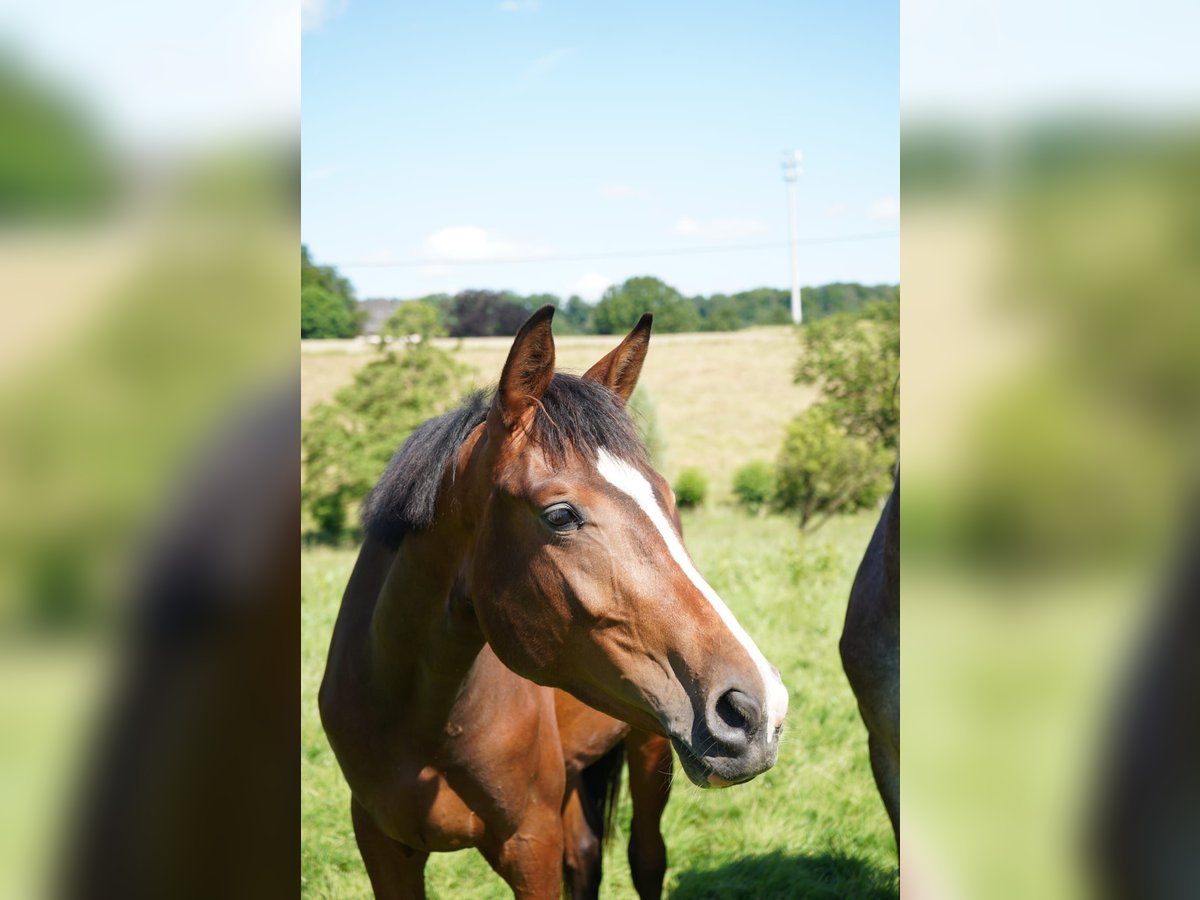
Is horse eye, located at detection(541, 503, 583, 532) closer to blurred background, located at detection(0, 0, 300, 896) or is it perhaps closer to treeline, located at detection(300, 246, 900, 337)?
blurred background, located at detection(0, 0, 300, 896)

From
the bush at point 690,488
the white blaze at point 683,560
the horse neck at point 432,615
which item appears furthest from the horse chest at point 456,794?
the bush at point 690,488

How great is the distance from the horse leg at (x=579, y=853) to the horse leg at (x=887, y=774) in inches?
44.4

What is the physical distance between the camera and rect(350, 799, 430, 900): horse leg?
2781 millimetres

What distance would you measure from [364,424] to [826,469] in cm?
731

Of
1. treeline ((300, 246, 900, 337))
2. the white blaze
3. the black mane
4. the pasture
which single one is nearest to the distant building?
treeline ((300, 246, 900, 337))

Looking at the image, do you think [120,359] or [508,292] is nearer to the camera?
[120,359]

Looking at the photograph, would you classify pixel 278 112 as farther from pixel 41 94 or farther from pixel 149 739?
pixel 149 739

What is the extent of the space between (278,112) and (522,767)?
218cm

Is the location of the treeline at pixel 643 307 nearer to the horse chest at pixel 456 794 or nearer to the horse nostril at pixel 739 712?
the horse chest at pixel 456 794

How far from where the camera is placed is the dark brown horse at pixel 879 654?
3.03m

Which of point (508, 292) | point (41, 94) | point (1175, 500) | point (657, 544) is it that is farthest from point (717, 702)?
point (508, 292)

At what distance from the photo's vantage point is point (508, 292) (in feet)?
65.8

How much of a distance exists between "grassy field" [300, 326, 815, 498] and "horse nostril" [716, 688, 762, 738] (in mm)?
13890

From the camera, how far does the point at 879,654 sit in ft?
10.2
